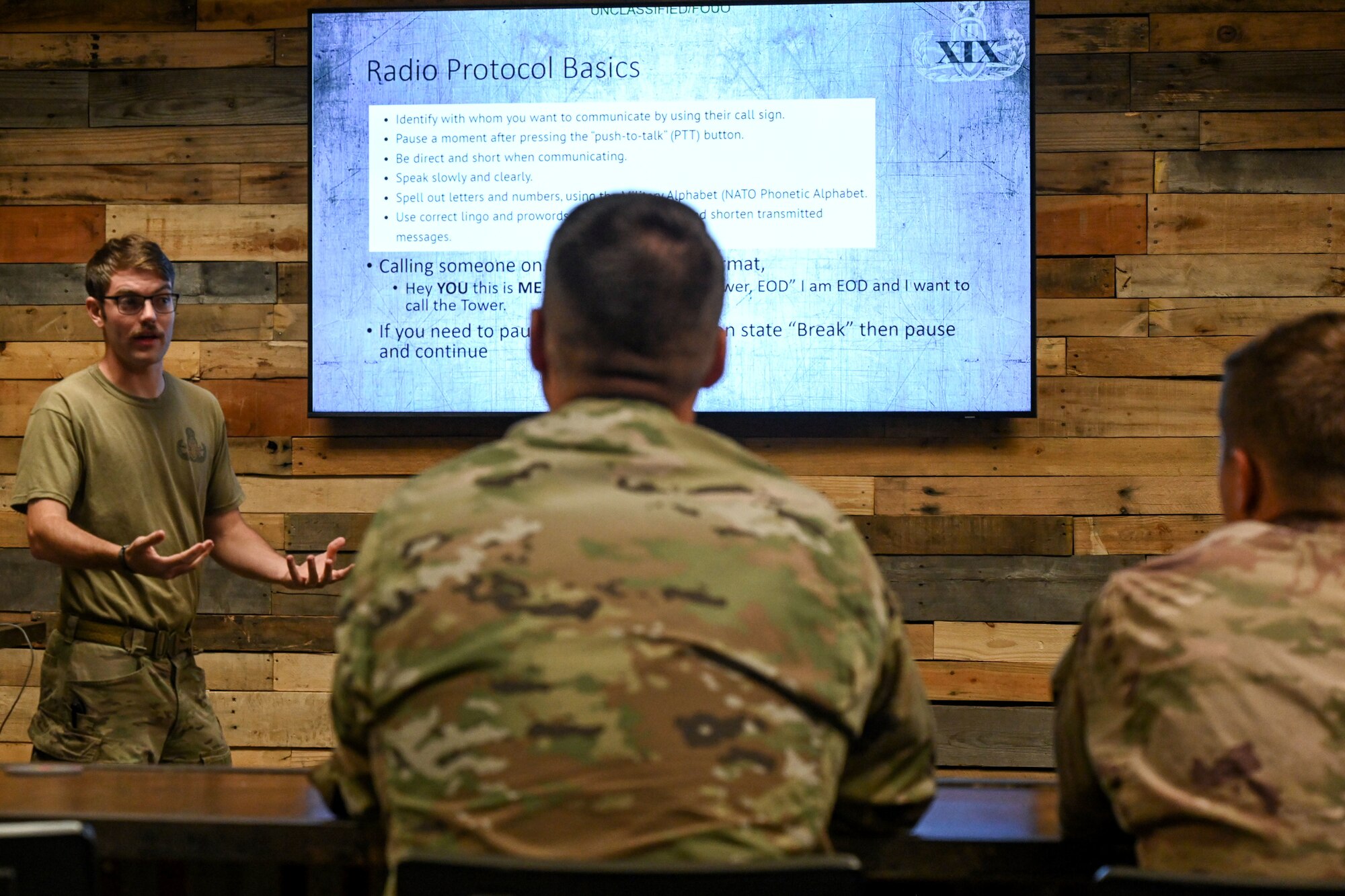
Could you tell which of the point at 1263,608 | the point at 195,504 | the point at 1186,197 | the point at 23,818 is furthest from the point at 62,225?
the point at 1263,608

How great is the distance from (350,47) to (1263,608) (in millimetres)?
3213

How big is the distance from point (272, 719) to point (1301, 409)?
3251 millimetres

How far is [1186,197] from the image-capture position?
11.9 ft

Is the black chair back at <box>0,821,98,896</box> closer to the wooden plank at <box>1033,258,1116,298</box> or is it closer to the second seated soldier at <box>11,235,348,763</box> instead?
the second seated soldier at <box>11,235,348,763</box>

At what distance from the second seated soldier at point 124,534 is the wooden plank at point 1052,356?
2.09 meters

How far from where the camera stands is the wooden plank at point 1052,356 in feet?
11.9

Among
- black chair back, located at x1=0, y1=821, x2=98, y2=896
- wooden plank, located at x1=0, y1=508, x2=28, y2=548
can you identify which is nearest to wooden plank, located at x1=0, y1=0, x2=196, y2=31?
wooden plank, located at x1=0, y1=508, x2=28, y2=548

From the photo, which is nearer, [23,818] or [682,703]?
[682,703]

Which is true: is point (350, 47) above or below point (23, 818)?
above

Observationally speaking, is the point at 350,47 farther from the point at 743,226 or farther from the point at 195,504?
the point at 195,504

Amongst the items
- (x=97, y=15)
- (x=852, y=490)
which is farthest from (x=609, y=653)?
(x=97, y=15)

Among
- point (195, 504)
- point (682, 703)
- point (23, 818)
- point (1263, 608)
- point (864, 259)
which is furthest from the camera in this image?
point (864, 259)

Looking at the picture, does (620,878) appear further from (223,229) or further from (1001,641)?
(223,229)

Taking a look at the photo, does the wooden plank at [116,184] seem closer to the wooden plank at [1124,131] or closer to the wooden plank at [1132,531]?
the wooden plank at [1124,131]
